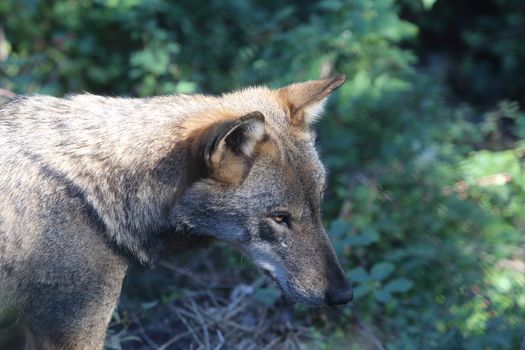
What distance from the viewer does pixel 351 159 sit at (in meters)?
6.37

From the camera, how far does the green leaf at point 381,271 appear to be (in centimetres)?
511

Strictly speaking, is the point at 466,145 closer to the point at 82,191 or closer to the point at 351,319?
the point at 351,319

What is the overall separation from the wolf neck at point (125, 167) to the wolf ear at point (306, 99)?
620 millimetres

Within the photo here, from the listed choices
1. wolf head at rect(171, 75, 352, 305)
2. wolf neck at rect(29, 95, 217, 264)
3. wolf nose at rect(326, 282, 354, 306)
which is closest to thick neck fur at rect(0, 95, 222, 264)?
wolf neck at rect(29, 95, 217, 264)

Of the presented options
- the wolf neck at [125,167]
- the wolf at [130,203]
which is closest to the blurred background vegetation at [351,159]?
the wolf at [130,203]

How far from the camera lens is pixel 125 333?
16.1ft

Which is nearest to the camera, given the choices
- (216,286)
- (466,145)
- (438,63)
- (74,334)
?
(74,334)

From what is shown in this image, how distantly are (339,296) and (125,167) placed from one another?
1296mm

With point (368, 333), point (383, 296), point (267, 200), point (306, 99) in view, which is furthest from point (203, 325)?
point (306, 99)

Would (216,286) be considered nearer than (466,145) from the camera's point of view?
Yes

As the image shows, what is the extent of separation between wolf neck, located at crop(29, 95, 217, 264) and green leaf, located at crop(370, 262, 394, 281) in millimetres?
1814

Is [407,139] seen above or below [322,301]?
below

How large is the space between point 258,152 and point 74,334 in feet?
4.22

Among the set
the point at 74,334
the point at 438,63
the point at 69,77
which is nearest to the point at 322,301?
the point at 74,334
